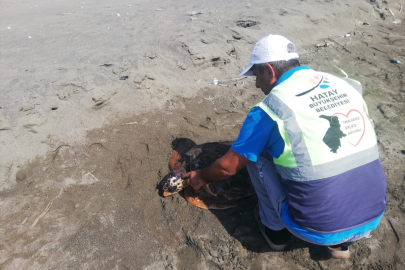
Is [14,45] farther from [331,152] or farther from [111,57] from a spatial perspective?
[331,152]

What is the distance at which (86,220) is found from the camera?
2586mm

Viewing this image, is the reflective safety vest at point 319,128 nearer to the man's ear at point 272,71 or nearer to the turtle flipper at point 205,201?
the man's ear at point 272,71

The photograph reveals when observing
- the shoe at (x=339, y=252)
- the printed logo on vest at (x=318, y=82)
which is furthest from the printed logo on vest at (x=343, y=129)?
the shoe at (x=339, y=252)

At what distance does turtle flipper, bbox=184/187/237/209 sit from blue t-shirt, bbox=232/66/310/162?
34.5 inches

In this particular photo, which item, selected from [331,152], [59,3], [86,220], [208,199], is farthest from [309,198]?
[59,3]

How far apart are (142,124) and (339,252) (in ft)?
8.48

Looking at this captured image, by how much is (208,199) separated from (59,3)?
9084 millimetres

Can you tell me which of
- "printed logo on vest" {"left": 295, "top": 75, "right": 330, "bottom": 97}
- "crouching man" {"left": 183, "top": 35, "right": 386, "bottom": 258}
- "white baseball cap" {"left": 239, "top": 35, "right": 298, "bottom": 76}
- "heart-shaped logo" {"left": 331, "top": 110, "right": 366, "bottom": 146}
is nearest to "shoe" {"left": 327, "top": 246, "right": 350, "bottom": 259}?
"crouching man" {"left": 183, "top": 35, "right": 386, "bottom": 258}

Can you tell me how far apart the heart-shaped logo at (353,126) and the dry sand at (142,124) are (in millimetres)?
1052

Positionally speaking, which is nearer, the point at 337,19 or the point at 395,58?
the point at 395,58

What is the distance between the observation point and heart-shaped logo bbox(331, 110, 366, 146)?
1.69 metres

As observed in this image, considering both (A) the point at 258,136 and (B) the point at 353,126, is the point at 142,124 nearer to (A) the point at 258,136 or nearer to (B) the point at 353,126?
(A) the point at 258,136

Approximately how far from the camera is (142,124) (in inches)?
146

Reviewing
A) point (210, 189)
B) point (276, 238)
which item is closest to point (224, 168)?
point (210, 189)
